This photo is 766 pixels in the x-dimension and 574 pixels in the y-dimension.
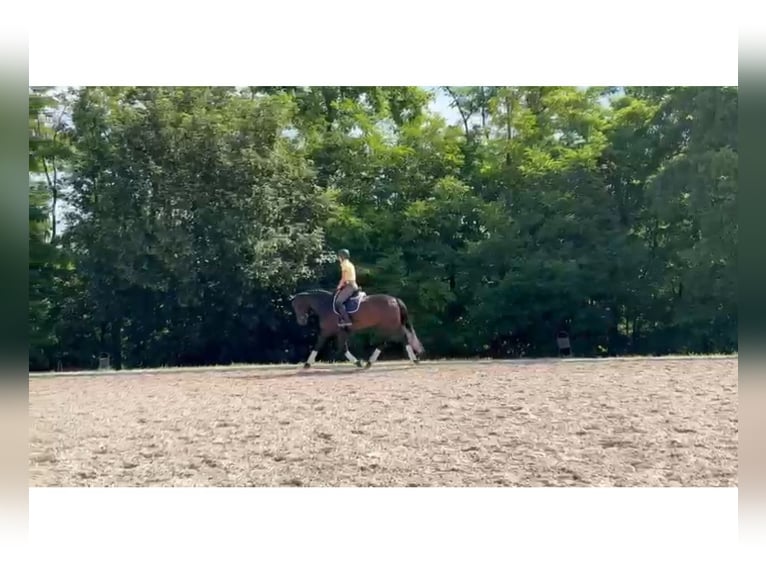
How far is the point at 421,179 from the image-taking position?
36.5 ft

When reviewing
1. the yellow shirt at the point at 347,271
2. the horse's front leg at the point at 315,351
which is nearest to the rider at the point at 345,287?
the yellow shirt at the point at 347,271

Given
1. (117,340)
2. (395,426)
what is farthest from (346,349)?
(117,340)

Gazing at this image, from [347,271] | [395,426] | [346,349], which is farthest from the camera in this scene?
[346,349]

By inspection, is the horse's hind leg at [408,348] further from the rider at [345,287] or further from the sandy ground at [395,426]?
the rider at [345,287]

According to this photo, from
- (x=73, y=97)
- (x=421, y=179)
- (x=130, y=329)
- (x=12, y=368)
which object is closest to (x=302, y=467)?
(x=12, y=368)

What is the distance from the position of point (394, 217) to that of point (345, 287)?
1254mm

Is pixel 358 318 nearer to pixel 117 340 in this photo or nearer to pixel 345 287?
pixel 345 287

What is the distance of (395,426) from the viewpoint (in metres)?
8.53

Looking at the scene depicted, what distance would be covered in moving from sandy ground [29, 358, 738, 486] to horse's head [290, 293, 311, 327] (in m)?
0.66

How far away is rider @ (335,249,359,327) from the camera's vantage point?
10.5m

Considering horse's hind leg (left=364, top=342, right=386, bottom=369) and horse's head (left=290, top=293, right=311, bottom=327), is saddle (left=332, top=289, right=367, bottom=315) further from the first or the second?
horse's hind leg (left=364, top=342, right=386, bottom=369)

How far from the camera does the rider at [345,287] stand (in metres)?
10.5

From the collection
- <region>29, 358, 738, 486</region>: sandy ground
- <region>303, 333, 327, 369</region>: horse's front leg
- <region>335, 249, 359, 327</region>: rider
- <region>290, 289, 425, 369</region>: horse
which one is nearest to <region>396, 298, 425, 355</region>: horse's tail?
<region>290, 289, 425, 369</region>: horse
